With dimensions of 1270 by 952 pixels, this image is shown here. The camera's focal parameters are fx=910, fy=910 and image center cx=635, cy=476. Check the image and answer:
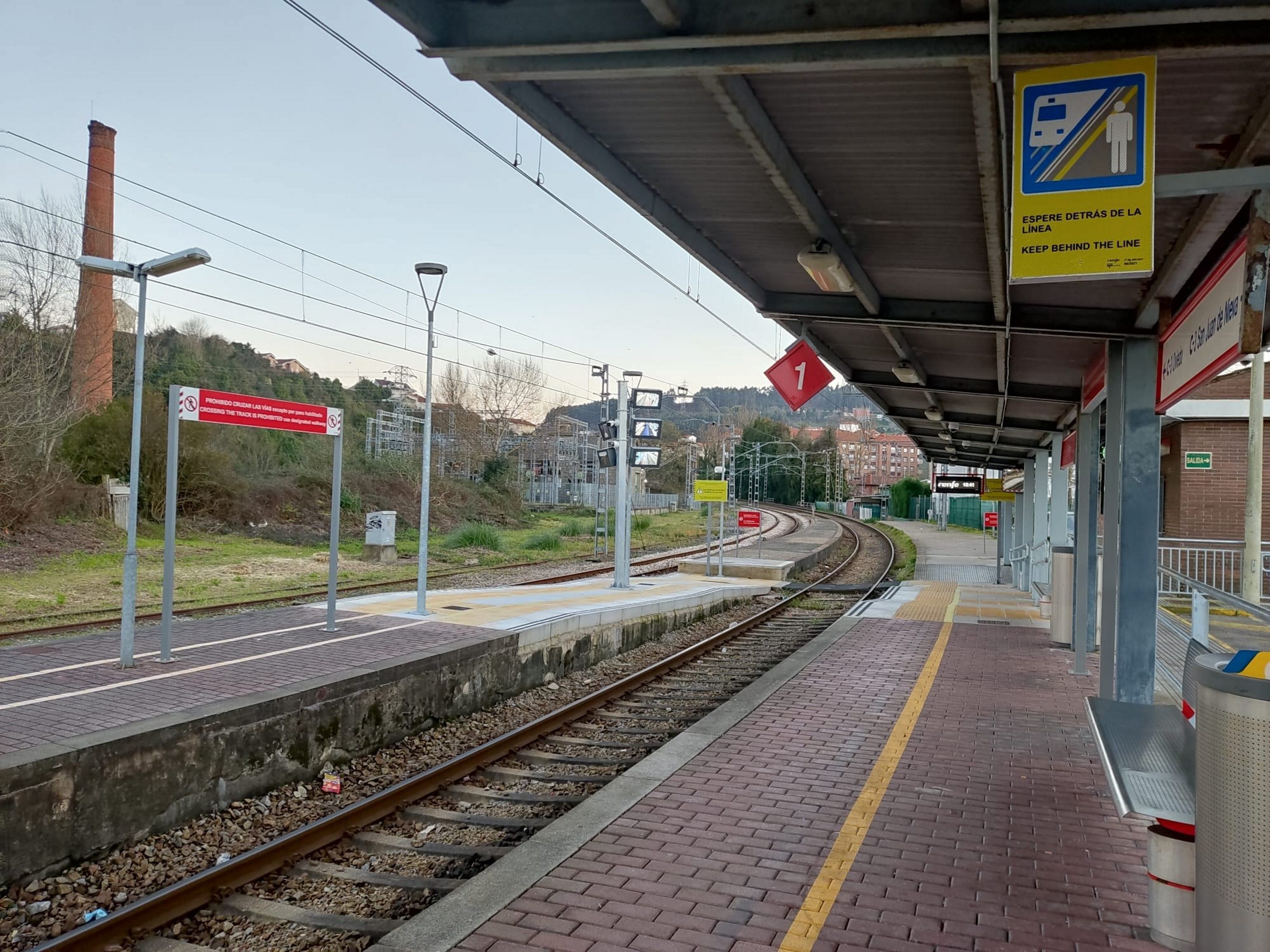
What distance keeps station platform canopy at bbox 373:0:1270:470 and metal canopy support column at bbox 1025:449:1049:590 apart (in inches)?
427

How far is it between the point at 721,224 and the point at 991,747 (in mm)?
4527

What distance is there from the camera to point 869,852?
4875mm

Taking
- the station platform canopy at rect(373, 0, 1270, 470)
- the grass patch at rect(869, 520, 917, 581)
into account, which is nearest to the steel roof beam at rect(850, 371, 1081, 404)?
the station platform canopy at rect(373, 0, 1270, 470)

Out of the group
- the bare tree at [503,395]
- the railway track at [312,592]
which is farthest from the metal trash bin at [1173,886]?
the bare tree at [503,395]

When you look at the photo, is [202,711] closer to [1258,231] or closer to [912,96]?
[912,96]

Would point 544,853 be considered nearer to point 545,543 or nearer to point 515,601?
point 515,601

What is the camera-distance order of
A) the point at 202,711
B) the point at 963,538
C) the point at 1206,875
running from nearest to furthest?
the point at 1206,875 < the point at 202,711 < the point at 963,538

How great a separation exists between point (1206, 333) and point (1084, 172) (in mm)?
1187

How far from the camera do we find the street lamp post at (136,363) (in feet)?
25.6

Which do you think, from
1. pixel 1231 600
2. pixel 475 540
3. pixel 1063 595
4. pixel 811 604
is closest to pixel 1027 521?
pixel 811 604

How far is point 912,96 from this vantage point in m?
4.37

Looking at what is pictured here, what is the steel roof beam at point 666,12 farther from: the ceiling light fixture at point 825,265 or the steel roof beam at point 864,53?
the ceiling light fixture at point 825,265

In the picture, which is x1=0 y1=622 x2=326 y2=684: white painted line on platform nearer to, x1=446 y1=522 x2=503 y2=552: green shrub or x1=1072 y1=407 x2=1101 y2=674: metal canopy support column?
x1=1072 y1=407 x2=1101 y2=674: metal canopy support column

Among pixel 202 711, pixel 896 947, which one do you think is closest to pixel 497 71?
pixel 896 947
